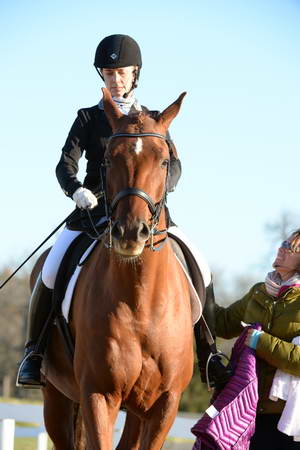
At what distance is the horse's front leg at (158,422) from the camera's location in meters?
6.10

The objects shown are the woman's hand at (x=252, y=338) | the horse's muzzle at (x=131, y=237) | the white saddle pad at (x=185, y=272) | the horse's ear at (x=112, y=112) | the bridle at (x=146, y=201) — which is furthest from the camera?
the white saddle pad at (x=185, y=272)

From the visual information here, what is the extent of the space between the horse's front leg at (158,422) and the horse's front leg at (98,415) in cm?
26

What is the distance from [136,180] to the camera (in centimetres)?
554

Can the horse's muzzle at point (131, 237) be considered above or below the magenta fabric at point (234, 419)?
above

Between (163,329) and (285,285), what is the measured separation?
1.02m

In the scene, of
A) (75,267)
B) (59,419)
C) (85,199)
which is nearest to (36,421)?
(59,419)

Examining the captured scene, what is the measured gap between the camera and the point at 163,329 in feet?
19.9

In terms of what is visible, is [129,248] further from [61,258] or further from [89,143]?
[89,143]

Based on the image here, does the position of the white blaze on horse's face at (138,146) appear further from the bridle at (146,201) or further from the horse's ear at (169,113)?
the horse's ear at (169,113)

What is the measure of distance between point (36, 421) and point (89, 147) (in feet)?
24.5

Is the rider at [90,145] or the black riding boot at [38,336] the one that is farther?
the black riding boot at [38,336]

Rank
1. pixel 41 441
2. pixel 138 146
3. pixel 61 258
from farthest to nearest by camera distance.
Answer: pixel 41 441 < pixel 61 258 < pixel 138 146

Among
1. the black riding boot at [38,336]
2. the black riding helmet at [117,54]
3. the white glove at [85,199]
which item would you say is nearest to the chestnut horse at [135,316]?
the white glove at [85,199]

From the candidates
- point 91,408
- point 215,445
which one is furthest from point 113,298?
point 215,445
